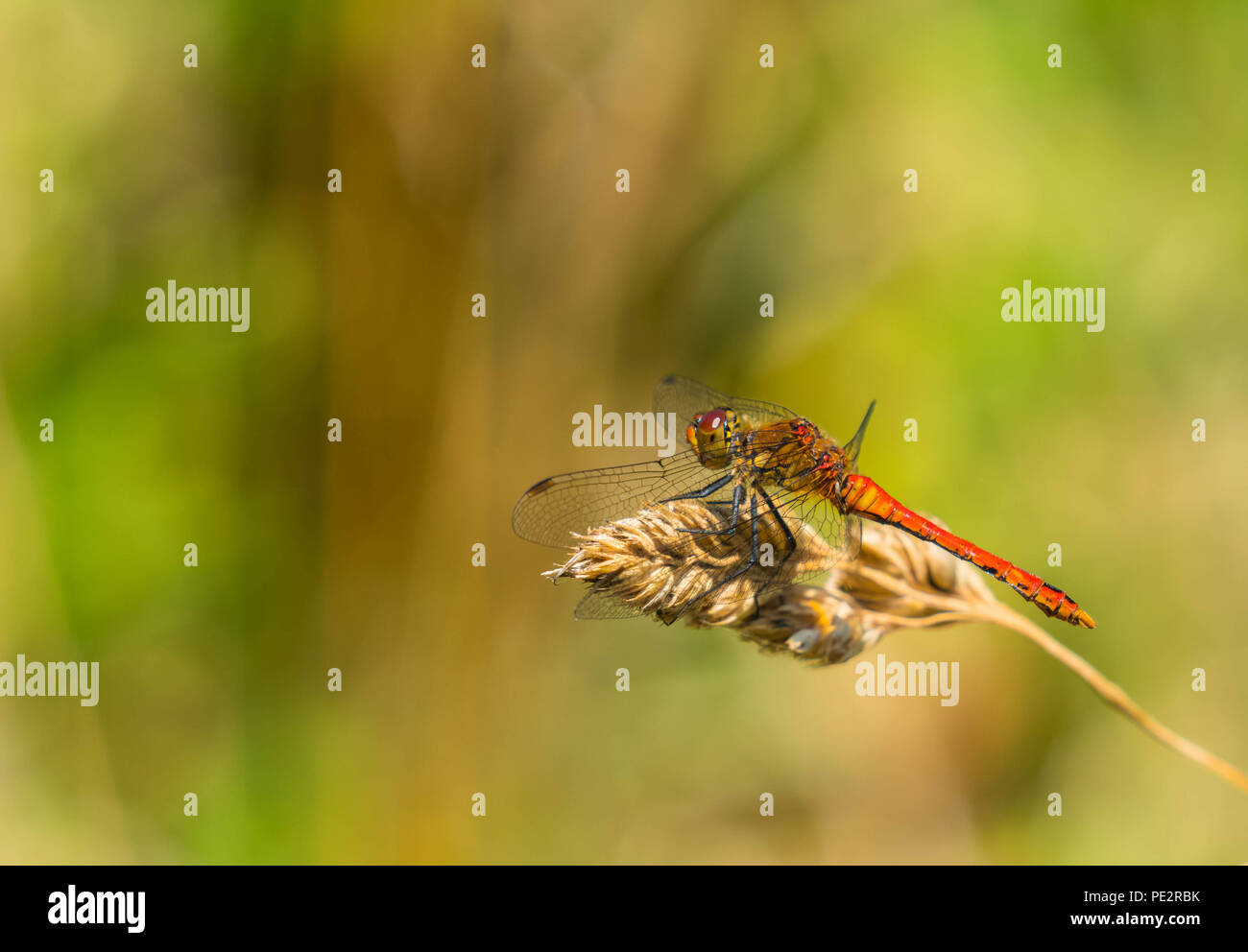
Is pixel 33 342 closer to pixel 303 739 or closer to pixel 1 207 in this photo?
pixel 1 207

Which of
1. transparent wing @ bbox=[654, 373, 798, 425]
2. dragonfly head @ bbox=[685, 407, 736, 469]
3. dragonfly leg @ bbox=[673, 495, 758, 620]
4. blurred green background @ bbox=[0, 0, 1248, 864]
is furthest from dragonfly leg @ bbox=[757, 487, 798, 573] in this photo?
blurred green background @ bbox=[0, 0, 1248, 864]

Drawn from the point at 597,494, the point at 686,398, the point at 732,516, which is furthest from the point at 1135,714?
the point at 686,398

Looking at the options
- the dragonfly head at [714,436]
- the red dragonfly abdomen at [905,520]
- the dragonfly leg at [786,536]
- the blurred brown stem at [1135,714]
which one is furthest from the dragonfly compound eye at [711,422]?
the blurred brown stem at [1135,714]

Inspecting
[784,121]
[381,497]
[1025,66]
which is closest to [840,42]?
[784,121]

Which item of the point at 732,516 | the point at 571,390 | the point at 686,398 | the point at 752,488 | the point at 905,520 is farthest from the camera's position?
the point at 571,390

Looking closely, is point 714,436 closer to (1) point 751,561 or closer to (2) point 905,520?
(1) point 751,561

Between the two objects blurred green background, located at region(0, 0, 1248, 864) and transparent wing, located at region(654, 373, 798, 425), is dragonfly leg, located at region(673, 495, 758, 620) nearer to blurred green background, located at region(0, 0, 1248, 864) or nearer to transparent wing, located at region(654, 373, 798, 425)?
transparent wing, located at region(654, 373, 798, 425)

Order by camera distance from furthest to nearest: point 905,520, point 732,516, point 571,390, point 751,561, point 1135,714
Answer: point 571,390 < point 905,520 < point 732,516 < point 751,561 < point 1135,714
